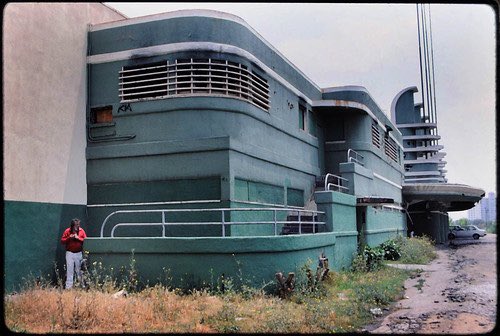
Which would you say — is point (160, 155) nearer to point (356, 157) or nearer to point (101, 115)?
point (101, 115)

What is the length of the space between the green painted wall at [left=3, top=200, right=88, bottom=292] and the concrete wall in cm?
2

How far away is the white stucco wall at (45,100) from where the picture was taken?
12.8 m

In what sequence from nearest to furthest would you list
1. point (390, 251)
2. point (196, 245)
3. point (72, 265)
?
point (196, 245) → point (72, 265) → point (390, 251)

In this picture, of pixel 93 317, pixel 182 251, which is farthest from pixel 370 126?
pixel 93 317

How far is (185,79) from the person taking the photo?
15.8 metres

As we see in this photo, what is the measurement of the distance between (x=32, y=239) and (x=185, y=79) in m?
6.26

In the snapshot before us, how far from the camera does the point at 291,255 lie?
13070 millimetres

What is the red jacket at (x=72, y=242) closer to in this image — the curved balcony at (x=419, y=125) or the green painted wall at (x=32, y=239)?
the green painted wall at (x=32, y=239)

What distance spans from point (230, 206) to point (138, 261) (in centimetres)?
314

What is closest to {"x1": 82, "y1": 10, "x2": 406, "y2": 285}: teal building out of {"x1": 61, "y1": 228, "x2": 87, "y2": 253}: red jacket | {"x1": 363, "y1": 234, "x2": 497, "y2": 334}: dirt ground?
{"x1": 61, "y1": 228, "x2": 87, "y2": 253}: red jacket

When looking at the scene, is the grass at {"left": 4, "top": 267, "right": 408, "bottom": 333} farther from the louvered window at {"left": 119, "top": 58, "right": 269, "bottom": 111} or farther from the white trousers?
the louvered window at {"left": 119, "top": 58, "right": 269, "bottom": 111}

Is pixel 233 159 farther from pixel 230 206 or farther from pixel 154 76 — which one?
pixel 154 76

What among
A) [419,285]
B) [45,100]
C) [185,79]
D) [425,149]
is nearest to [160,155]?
[185,79]

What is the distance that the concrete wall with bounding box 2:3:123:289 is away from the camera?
12.7 metres
